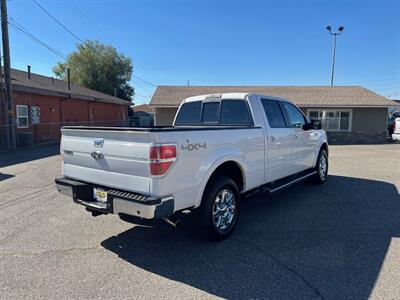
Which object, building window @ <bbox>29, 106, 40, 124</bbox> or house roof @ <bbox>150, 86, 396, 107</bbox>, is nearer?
building window @ <bbox>29, 106, 40, 124</bbox>

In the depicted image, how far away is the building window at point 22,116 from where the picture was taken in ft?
56.4

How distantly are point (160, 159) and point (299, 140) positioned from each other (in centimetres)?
380

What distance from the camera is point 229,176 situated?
14.8 feet

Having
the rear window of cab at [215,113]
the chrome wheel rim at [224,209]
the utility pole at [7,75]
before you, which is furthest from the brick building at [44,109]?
the chrome wheel rim at [224,209]

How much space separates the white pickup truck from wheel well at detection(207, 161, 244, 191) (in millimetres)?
15

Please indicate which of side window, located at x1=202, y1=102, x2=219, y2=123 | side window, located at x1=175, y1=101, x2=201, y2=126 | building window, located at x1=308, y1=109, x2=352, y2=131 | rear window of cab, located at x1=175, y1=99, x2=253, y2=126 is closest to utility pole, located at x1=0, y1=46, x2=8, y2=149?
side window, located at x1=175, y1=101, x2=201, y2=126

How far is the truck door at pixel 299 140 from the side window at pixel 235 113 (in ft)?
3.79

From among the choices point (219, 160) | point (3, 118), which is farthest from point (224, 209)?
point (3, 118)

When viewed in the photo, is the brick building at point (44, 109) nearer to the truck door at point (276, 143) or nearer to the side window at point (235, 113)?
the side window at point (235, 113)

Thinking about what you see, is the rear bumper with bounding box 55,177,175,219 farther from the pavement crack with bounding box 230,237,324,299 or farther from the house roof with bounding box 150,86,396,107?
the house roof with bounding box 150,86,396,107

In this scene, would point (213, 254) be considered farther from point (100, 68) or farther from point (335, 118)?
point (100, 68)

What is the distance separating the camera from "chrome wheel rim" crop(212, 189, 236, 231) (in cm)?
411

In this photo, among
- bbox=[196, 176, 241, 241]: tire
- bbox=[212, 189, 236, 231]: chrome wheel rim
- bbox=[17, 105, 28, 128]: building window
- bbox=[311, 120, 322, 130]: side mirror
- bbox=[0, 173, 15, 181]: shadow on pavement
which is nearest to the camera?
bbox=[196, 176, 241, 241]: tire

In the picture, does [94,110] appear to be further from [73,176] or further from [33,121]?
[73,176]
